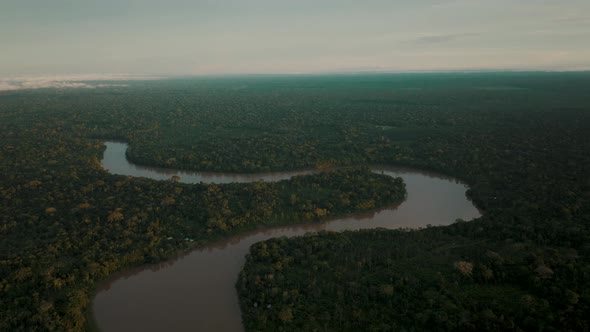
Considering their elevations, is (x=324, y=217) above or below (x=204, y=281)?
above

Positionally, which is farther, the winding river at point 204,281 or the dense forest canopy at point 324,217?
the winding river at point 204,281

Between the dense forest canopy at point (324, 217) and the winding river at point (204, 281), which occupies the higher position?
the dense forest canopy at point (324, 217)

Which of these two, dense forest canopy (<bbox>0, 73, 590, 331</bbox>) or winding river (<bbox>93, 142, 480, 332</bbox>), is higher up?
dense forest canopy (<bbox>0, 73, 590, 331</bbox>)

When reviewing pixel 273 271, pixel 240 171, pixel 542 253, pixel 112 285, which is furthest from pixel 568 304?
pixel 240 171

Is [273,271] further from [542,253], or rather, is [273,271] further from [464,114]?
[464,114]

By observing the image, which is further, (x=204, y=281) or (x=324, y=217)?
(x=324, y=217)
